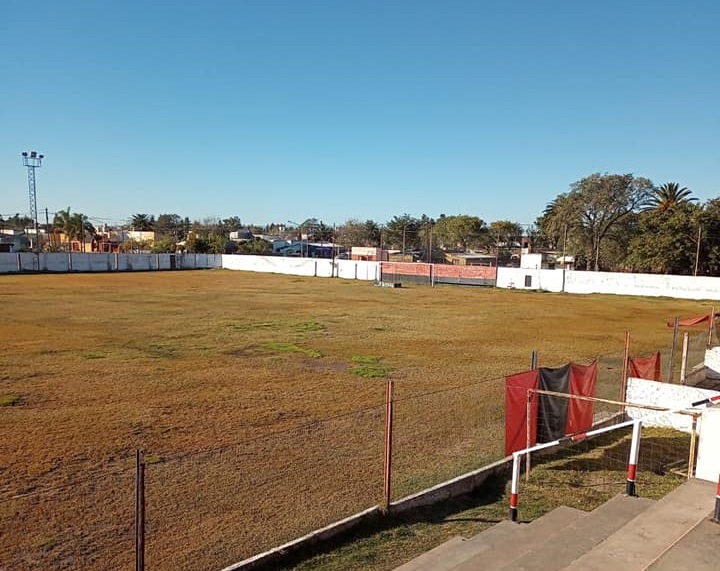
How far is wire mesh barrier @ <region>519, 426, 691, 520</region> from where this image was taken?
26.9 feet

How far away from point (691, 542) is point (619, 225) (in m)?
72.9

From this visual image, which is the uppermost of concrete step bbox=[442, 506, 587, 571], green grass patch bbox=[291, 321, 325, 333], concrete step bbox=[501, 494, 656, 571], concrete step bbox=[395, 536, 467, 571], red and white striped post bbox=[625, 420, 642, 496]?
red and white striped post bbox=[625, 420, 642, 496]

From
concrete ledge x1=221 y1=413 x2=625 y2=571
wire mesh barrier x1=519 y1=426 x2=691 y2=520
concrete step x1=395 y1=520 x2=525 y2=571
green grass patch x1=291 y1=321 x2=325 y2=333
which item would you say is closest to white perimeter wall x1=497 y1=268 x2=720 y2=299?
green grass patch x1=291 y1=321 x2=325 y2=333

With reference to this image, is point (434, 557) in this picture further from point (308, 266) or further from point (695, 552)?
point (308, 266)

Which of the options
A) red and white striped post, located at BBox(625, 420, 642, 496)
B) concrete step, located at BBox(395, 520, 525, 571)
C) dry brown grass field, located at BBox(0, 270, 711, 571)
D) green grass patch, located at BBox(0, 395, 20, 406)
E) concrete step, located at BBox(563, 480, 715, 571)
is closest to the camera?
concrete step, located at BBox(563, 480, 715, 571)

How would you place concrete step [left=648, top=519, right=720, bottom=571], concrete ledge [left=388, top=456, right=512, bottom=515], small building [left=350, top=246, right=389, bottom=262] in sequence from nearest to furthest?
1. concrete step [left=648, top=519, right=720, bottom=571]
2. concrete ledge [left=388, top=456, right=512, bottom=515]
3. small building [left=350, top=246, right=389, bottom=262]

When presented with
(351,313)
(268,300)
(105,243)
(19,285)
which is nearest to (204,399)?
(351,313)

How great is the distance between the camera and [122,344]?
20484mm

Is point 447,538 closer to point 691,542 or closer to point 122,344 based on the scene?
point 691,542

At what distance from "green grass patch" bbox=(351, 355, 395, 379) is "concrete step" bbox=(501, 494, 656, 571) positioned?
31.5ft

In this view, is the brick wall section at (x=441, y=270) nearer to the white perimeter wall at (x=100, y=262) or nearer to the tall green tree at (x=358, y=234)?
the white perimeter wall at (x=100, y=262)

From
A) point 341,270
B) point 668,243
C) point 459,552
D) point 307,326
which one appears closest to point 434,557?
point 459,552

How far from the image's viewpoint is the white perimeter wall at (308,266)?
67.0 metres

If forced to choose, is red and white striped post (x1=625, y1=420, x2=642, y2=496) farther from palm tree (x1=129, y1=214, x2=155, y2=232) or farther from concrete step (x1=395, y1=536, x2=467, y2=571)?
palm tree (x1=129, y1=214, x2=155, y2=232)
